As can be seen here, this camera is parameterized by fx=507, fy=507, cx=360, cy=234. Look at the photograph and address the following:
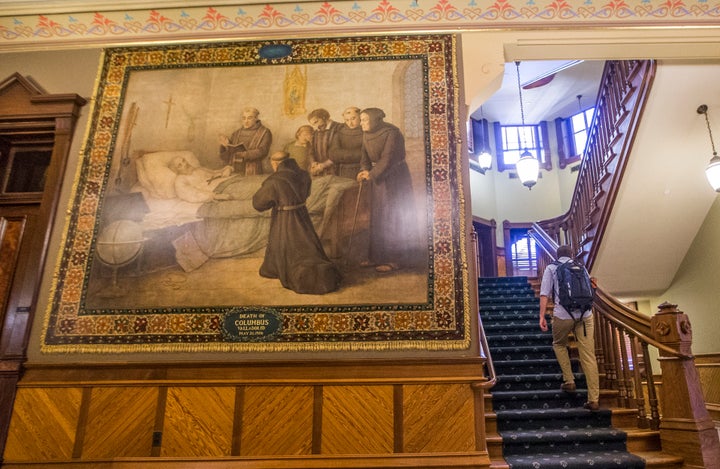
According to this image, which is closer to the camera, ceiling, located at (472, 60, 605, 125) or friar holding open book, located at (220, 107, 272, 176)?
friar holding open book, located at (220, 107, 272, 176)

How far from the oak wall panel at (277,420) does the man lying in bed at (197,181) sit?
5.69 ft

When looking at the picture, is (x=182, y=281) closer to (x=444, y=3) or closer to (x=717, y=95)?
(x=444, y=3)

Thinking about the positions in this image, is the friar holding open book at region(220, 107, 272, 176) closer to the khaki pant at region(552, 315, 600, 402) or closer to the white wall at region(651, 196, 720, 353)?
the khaki pant at region(552, 315, 600, 402)

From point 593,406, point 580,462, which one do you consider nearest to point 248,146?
point 580,462

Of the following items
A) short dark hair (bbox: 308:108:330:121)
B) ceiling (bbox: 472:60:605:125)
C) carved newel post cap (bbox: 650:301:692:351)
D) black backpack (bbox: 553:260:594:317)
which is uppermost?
ceiling (bbox: 472:60:605:125)

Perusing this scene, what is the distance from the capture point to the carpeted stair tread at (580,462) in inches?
148

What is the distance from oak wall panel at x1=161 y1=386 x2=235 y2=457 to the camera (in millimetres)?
3840

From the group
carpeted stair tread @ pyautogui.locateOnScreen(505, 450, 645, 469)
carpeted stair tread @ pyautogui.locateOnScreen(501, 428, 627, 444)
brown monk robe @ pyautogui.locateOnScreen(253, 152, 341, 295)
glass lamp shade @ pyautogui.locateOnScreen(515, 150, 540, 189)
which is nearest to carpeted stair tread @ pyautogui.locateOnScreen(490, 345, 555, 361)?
carpeted stair tread @ pyautogui.locateOnScreen(501, 428, 627, 444)

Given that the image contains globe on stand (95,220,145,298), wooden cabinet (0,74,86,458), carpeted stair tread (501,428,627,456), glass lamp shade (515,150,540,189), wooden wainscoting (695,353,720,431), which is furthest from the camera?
glass lamp shade (515,150,540,189)

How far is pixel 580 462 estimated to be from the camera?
3797 mm

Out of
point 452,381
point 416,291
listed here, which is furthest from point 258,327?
point 452,381

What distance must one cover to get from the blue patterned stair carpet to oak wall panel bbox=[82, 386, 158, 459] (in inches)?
111

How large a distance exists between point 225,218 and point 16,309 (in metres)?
1.92

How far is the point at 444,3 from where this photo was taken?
16.2 ft
